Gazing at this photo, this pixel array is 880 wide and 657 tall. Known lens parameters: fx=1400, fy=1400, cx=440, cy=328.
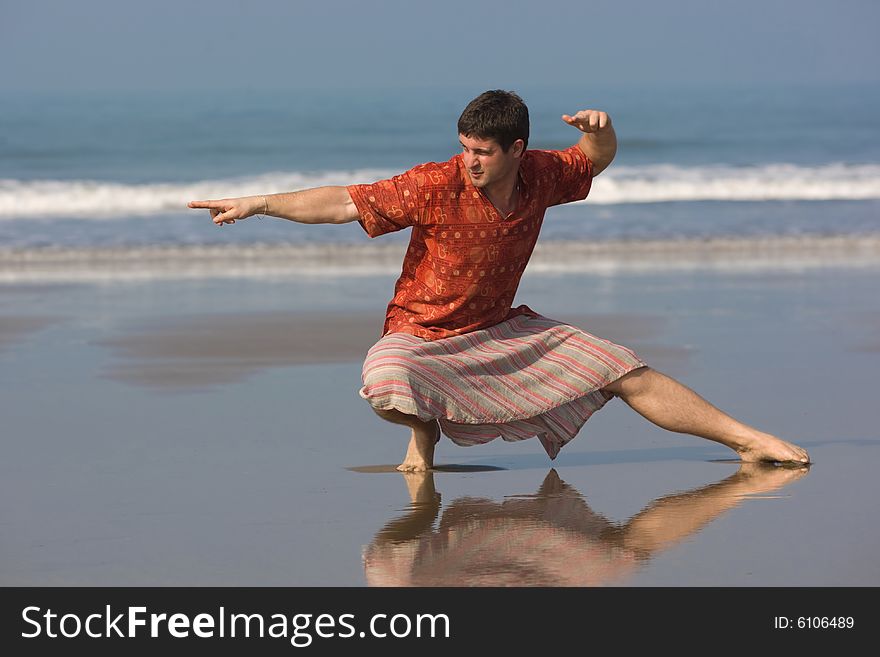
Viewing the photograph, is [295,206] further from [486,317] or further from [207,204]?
[486,317]

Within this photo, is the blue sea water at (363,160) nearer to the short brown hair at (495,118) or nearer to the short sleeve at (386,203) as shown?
the short sleeve at (386,203)

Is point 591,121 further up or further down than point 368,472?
further up

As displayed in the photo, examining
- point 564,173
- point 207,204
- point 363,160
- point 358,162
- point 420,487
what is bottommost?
point 420,487

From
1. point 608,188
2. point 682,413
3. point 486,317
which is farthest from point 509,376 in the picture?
point 608,188

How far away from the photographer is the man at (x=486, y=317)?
13.9 feet

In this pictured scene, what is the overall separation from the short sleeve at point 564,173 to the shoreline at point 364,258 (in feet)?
17.2

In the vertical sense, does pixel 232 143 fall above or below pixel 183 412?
above

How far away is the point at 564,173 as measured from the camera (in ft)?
15.0

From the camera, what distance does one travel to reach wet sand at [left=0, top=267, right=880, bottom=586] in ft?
11.3

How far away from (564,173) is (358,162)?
1929 centimetres

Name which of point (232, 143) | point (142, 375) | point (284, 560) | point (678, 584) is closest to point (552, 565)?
point (678, 584)

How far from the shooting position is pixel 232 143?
26500 millimetres
